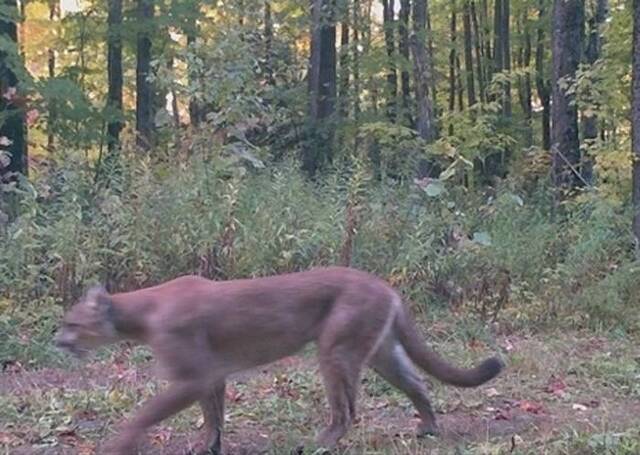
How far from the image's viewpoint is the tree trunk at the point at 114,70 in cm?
2178

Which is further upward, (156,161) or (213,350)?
(156,161)

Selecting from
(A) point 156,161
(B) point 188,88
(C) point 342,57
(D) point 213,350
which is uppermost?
(C) point 342,57

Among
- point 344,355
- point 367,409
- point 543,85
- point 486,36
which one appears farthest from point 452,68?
point 344,355

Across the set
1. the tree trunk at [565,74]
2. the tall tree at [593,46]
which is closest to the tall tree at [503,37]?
the tall tree at [593,46]

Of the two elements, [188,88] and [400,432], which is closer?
[400,432]

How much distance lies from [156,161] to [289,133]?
42.3ft

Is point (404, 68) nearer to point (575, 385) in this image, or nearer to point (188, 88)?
point (188, 88)

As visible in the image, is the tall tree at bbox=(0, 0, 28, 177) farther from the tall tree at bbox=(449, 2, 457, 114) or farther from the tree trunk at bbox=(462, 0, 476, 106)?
the tall tree at bbox=(449, 2, 457, 114)

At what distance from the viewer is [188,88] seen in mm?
12844

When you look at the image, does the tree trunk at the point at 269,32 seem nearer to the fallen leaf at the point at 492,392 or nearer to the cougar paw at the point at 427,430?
the fallen leaf at the point at 492,392

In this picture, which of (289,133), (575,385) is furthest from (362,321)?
(289,133)

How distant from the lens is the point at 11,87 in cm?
1591

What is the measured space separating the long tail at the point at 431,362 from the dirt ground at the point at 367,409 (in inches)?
12.1

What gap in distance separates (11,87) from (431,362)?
11.7 m
